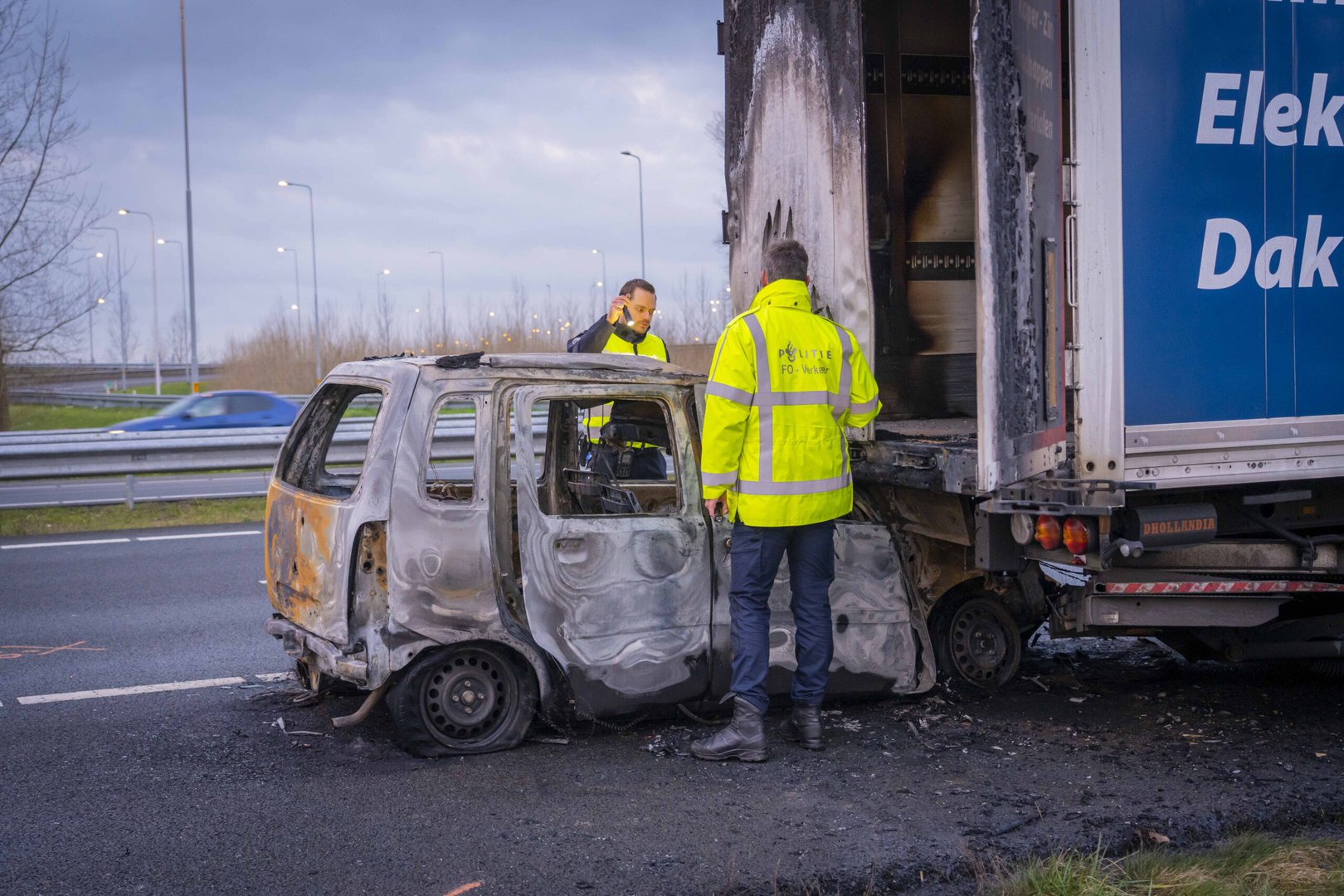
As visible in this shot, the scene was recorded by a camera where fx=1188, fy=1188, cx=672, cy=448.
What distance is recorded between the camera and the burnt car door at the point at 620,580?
471 centimetres

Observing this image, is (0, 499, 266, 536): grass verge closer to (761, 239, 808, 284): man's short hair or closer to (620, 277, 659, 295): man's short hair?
(620, 277, 659, 295): man's short hair

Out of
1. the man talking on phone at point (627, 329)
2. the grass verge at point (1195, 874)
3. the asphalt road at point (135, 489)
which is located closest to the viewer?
the grass verge at point (1195, 874)

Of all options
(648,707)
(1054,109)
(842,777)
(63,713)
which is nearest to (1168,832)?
(842,777)

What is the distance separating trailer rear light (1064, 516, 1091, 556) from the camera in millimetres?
4348

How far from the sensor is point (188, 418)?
2114 centimetres

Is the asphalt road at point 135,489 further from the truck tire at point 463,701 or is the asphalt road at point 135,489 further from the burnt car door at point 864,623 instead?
the burnt car door at point 864,623

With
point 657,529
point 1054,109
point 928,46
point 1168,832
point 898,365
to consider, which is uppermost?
point 928,46

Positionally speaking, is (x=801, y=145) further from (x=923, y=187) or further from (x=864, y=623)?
(x=864, y=623)

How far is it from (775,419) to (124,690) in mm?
3418

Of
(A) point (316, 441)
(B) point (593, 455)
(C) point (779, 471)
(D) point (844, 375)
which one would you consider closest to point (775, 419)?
(C) point (779, 471)

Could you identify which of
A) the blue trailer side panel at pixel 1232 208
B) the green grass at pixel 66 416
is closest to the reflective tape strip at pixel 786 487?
the blue trailer side panel at pixel 1232 208

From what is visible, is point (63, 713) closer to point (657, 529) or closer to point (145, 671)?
point (145, 671)

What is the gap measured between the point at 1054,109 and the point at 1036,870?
2.64m

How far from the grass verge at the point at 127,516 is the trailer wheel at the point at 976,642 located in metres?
8.07
